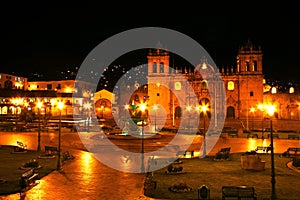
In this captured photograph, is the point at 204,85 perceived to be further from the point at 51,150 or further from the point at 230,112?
the point at 51,150

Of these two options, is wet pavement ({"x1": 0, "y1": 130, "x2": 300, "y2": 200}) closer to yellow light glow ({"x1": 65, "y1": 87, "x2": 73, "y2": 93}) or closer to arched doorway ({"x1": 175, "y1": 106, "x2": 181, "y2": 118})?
arched doorway ({"x1": 175, "y1": 106, "x2": 181, "y2": 118})

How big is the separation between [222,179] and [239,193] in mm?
3550

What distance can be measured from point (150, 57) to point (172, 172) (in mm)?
48880

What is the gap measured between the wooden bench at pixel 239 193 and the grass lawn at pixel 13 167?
8.53 metres

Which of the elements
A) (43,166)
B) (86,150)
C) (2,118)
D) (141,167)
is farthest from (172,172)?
(2,118)

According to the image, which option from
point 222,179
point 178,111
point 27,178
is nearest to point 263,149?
point 222,179

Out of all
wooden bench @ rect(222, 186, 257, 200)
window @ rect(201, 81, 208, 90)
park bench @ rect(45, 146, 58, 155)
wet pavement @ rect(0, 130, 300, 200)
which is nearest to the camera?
wooden bench @ rect(222, 186, 257, 200)

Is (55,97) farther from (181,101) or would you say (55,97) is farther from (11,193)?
(11,193)

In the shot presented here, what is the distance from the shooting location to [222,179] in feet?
49.6

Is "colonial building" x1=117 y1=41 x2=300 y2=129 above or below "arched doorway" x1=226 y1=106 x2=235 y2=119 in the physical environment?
above

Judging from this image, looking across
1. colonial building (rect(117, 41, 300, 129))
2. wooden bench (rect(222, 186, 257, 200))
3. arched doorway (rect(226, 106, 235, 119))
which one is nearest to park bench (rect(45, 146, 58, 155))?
wooden bench (rect(222, 186, 257, 200))

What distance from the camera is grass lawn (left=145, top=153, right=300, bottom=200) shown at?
12.6 meters

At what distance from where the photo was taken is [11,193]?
12469 mm

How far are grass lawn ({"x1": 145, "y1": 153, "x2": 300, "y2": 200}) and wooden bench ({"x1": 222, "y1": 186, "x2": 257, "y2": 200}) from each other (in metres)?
0.57
